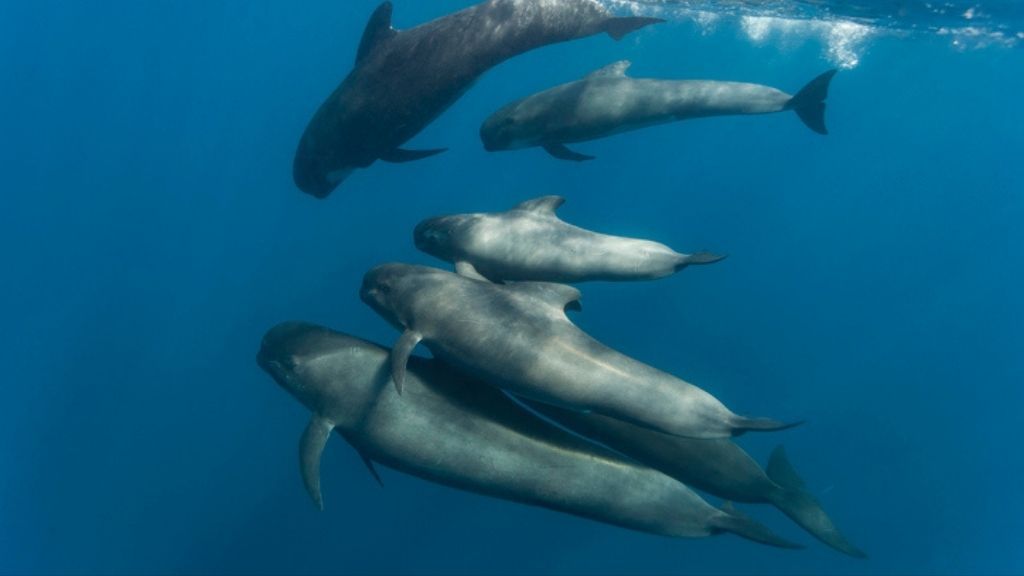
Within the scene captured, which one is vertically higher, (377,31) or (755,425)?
(377,31)

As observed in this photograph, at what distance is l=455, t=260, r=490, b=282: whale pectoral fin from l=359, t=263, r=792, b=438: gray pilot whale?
56 centimetres

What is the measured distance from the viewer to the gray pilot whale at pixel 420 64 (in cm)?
1077

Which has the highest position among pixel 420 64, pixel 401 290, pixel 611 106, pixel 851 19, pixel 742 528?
pixel 851 19

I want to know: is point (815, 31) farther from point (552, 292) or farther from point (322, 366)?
point (322, 366)

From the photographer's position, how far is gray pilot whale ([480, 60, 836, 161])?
38.1 ft

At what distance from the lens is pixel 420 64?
35.2 ft

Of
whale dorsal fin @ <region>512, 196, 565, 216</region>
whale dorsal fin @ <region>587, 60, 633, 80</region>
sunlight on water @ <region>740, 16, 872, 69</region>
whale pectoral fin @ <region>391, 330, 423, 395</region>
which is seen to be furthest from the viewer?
sunlight on water @ <region>740, 16, 872, 69</region>

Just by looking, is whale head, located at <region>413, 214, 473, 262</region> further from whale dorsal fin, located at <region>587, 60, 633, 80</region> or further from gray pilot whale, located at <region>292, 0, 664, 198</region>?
whale dorsal fin, located at <region>587, 60, 633, 80</region>

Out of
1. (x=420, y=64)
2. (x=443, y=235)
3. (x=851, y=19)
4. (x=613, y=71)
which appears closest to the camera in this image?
(x=443, y=235)

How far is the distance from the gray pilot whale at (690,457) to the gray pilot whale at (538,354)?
124cm

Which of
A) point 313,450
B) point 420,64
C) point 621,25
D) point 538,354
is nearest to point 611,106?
point 621,25

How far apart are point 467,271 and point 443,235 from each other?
91 centimetres

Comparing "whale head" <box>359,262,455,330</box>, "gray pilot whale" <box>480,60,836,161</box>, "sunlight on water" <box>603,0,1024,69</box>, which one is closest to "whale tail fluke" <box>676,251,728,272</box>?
"whale head" <box>359,262,455,330</box>

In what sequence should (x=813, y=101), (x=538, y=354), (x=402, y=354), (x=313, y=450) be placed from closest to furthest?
(x=538, y=354)
(x=402, y=354)
(x=313, y=450)
(x=813, y=101)
